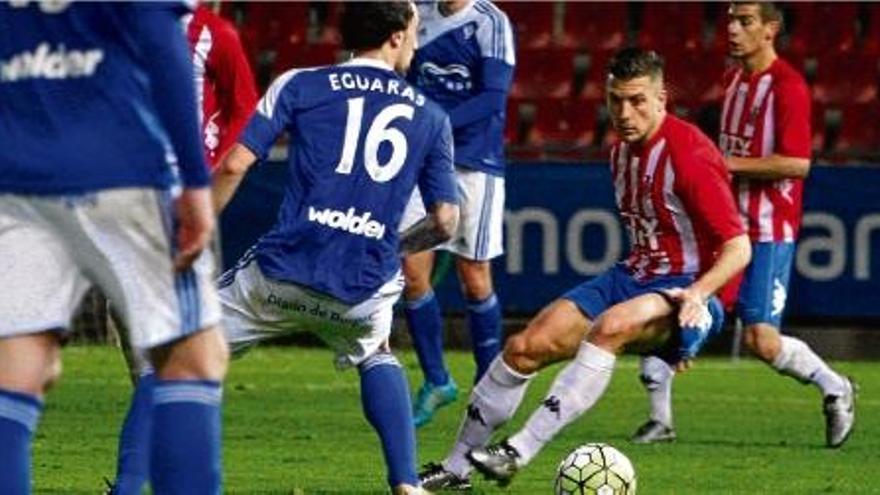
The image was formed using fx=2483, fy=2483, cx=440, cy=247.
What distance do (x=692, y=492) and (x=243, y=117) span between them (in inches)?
77.8

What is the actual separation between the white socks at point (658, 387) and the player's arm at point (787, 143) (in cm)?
89

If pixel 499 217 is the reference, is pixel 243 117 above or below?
above

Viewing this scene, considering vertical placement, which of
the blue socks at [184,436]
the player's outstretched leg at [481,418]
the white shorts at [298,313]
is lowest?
the player's outstretched leg at [481,418]

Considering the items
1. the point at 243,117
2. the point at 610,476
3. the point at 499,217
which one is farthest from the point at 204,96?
the point at 499,217

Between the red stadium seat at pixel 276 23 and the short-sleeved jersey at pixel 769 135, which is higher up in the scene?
the short-sleeved jersey at pixel 769 135

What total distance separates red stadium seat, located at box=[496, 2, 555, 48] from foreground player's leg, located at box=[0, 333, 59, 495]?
12044 millimetres

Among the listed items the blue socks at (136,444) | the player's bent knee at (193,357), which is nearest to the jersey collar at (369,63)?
the blue socks at (136,444)

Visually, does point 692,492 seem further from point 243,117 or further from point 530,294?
point 530,294

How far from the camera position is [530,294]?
48.0 ft

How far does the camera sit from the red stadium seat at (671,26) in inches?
674

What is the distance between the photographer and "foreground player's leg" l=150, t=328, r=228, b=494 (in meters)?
5.56

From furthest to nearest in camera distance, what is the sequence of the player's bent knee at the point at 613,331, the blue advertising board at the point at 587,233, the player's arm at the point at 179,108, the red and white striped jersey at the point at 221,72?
the blue advertising board at the point at 587,233 < the red and white striped jersey at the point at 221,72 < the player's bent knee at the point at 613,331 < the player's arm at the point at 179,108

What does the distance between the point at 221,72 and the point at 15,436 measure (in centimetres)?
317

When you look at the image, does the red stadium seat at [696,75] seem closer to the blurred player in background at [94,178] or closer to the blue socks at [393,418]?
the blue socks at [393,418]
